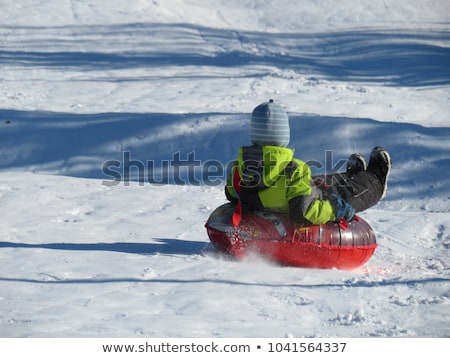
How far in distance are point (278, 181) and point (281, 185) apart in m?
0.04

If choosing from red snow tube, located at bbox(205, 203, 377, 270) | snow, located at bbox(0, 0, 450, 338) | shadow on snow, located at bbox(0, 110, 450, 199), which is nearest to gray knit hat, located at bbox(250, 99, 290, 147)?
red snow tube, located at bbox(205, 203, 377, 270)

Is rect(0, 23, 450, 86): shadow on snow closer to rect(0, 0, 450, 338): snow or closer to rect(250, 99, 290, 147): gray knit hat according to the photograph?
rect(0, 0, 450, 338): snow

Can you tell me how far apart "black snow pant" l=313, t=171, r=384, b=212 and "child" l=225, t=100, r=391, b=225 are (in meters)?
0.01

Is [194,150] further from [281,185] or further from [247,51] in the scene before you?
[247,51]

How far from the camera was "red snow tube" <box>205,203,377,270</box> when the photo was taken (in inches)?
218

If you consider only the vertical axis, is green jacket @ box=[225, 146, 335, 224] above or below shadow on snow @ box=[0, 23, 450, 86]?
below

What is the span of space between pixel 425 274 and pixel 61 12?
1129 centimetres

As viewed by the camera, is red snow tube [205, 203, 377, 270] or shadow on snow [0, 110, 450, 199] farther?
shadow on snow [0, 110, 450, 199]

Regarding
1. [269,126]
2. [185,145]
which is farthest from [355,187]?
[185,145]

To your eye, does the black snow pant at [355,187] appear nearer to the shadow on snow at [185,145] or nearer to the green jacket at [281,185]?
the green jacket at [281,185]

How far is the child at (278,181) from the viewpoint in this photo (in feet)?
17.8

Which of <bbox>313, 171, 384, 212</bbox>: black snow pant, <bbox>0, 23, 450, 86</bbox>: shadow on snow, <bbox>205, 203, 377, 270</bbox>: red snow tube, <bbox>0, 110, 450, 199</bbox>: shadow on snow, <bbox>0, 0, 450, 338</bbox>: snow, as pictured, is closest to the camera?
<bbox>0, 0, 450, 338</bbox>: snow

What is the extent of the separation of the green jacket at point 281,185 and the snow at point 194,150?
418 mm

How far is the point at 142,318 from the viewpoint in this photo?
444 centimetres
